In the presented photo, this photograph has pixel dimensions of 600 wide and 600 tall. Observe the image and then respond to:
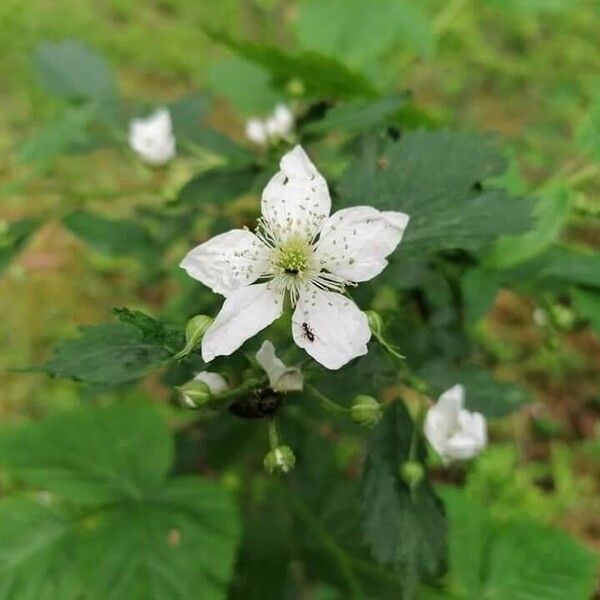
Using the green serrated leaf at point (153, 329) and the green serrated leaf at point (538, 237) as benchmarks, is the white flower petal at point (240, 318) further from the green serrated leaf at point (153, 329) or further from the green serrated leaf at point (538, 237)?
the green serrated leaf at point (538, 237)

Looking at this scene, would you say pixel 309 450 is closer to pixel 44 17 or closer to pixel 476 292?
pixel 476 292

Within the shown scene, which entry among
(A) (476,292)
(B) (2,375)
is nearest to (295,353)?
(A) (476,292)

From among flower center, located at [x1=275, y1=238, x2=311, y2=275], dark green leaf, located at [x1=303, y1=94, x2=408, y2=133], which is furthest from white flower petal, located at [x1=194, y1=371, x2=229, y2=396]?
dark green leaf, located at [x1=303, y1=94, x2=408, y2=133]

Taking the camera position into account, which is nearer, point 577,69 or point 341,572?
point 341,572

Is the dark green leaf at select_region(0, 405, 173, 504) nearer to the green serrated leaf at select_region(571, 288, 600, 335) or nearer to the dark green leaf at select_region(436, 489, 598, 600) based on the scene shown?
the dark green leaf at select_region(436, 489, 598, 600)

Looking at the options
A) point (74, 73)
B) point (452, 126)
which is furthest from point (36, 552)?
point (452, 126)

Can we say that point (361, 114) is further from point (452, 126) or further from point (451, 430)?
point (452, 126)

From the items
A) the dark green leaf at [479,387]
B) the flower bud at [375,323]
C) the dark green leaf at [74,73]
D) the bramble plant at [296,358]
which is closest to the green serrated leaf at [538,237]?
the bramble plant at [296,358]

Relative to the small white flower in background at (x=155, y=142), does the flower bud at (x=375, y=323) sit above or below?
above
